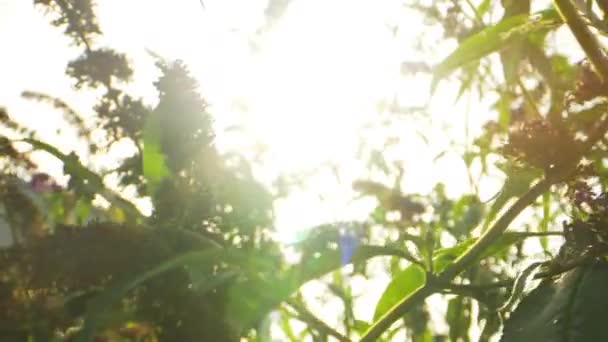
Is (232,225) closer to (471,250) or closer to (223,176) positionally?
(223,176)

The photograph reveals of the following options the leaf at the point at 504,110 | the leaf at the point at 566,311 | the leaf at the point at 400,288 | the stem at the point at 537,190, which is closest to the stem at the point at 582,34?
the stem at the point at 537,190

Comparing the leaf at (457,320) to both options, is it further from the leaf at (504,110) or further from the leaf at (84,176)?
the leaf at (84,176)

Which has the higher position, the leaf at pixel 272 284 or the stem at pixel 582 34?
the stem at pixel 582 34

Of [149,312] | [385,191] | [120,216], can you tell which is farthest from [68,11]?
[385,191]

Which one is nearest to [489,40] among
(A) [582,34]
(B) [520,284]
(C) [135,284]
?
(A) [582,34]

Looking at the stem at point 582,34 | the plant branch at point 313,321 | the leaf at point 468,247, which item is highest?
the stem at point 582,34

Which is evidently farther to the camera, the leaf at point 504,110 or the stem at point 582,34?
the leaf at point 504,110
